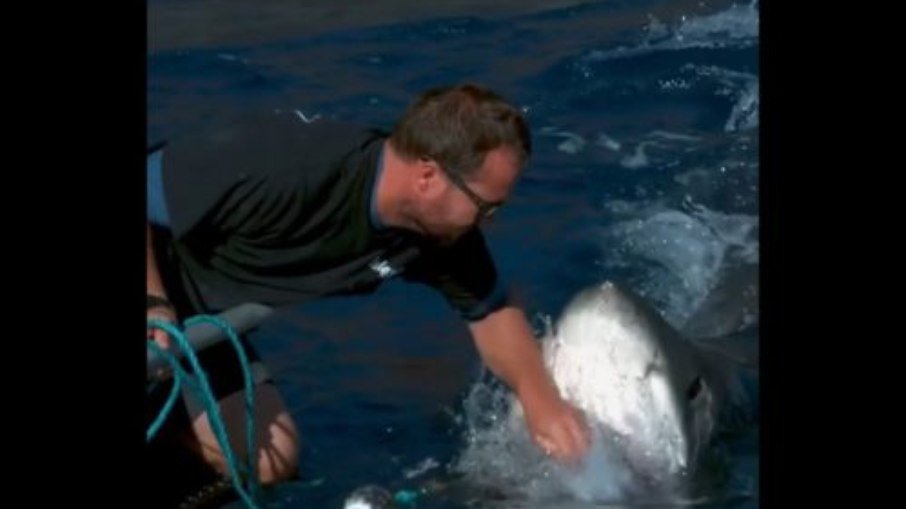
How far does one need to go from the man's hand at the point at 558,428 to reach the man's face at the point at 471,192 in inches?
20.9

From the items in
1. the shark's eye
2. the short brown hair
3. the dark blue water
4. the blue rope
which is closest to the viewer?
the blue rope

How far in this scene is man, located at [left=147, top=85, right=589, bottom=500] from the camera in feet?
17.3

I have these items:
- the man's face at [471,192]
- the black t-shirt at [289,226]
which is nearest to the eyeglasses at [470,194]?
the man's face at [471,192]

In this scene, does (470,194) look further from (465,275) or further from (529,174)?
(529,174)

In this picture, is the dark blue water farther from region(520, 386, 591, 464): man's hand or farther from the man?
the man

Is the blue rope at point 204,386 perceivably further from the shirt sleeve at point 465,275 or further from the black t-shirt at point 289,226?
the shirt sleeve at point 465,275

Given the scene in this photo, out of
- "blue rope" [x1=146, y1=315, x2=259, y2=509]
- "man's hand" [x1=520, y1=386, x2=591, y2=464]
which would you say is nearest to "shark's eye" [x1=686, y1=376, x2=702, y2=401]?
"man's hand" [x1=520, y1=386, x2=591, y2=464]

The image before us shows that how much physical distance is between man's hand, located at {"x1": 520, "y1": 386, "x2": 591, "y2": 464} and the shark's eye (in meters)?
0.37

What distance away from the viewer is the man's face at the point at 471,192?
5258 mm

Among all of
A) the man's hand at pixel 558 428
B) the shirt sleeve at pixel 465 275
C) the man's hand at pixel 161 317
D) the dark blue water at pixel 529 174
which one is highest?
the man's hand at pixel 161 317

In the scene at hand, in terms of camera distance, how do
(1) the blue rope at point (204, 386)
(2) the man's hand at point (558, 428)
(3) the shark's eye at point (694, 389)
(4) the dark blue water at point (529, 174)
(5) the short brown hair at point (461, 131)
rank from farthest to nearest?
(4) the dark blue water at point (529, 174), (3) the shark's eye at point (694, 389), (2) the man's hand at point (558, 428), (5) the short brown hair at point (461, 131), (1) the blue rope at point (204, 386)

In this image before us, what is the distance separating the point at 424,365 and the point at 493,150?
2.28 m

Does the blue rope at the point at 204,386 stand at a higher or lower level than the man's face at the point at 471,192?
lower
